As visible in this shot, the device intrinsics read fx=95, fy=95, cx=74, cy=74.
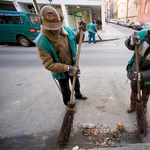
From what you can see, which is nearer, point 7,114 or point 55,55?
point 55,55

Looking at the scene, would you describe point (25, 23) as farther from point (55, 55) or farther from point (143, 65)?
point (143, 65)

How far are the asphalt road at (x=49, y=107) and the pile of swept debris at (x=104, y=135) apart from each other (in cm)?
9

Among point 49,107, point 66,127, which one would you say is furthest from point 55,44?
point 49,107

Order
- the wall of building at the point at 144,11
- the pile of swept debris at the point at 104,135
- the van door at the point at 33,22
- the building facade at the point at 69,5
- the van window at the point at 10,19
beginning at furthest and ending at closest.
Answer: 1. the wall of building at the point at 144,11
2. the building facade at the point at 69,5
3. the van door at the point at 33,22
4. the van window at the point at 10,19
5. the pile of swept debris at the point at 104,135

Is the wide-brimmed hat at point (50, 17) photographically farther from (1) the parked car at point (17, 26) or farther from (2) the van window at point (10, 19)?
(2) the van window at point (10, 19)

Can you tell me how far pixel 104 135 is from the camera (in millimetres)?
1714

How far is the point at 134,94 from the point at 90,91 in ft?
3.90

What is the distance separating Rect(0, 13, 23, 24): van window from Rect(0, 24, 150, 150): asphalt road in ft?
16.5

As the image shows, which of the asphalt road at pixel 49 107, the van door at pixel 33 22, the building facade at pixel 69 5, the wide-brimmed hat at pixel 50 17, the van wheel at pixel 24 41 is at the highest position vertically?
the building facade at pixel 69 5

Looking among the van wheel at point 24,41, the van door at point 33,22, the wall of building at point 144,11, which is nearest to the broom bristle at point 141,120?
the van door at point 33,22

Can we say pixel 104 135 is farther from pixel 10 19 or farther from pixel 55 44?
pixel 10 19

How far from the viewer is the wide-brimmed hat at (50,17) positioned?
52.2 inches

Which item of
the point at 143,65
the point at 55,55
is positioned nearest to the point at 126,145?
the point at 143,65

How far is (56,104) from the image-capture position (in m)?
2.49
